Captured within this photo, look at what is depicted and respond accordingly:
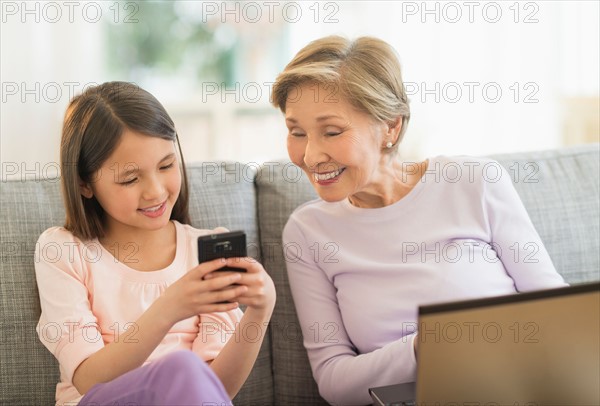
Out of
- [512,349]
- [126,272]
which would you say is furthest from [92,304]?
[512,349]

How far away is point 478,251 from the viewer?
5.35ft

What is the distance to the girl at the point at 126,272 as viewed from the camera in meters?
1.34

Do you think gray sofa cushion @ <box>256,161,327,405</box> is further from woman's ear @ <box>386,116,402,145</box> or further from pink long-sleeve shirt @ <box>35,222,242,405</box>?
woman's ear @ <box>386,116,402,145</box>

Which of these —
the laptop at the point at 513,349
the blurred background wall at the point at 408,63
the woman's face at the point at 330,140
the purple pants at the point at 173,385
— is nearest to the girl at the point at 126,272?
the purple pants at the point at 173,385

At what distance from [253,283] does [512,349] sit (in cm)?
50

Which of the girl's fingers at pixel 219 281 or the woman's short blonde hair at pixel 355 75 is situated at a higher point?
the woman's short blonde hair at pixel 355 75

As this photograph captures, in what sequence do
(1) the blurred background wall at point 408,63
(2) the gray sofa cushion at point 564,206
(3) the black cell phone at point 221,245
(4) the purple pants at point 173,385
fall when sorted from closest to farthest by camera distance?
Result: (4) the purple pants at point 173,385 → (3) the black cell phone at point 221,245 → (2) the gray sofa cushion at point 564,206 → (1) the blurred background wall at point 408,63

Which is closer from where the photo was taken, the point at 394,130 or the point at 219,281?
the point at 219,281

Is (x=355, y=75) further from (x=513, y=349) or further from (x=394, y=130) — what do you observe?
(x=513, y=349)

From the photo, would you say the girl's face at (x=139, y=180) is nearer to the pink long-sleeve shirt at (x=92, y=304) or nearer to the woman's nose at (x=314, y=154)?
the pink long-sleeve shirt at (x=92, y=304)

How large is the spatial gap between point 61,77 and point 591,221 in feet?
7.22

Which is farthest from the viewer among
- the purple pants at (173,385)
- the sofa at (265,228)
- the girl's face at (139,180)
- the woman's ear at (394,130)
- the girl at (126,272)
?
the woman's ear at (394,130)

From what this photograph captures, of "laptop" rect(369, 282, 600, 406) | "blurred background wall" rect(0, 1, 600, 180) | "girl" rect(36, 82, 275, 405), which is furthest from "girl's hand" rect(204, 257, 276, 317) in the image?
"blurred background wall" rect(0, 1, 600, 180)

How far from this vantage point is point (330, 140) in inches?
61.4
